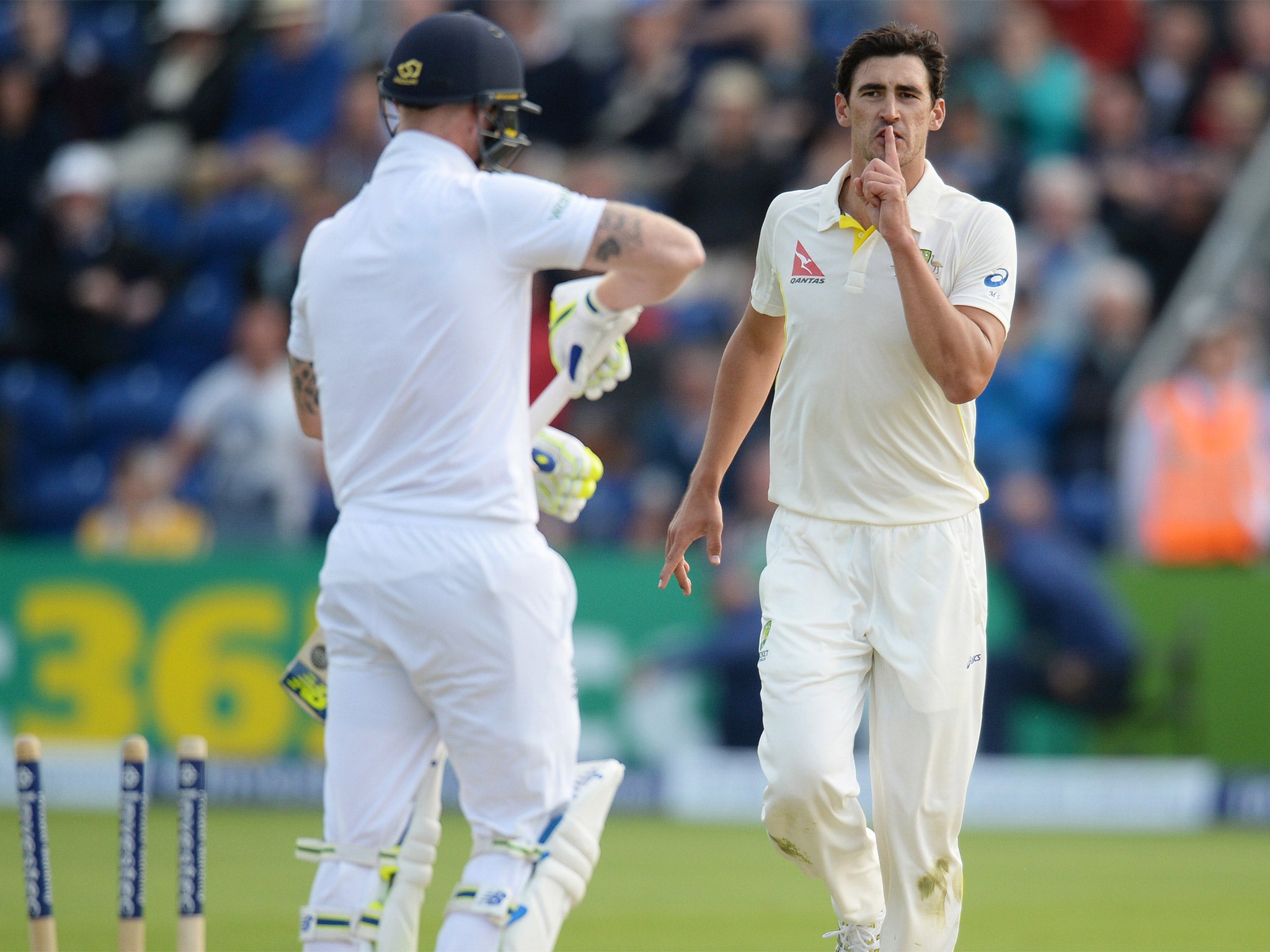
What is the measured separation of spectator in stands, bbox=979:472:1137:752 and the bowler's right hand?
5.39 m

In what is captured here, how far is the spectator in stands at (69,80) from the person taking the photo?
589 inches

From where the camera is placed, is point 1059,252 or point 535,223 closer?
point 535,223

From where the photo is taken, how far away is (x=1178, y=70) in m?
13.1

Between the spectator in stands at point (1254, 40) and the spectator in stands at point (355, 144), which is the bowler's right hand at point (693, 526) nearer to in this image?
the spectator in stands at point (355, 144)

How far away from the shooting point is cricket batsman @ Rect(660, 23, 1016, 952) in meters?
4.90

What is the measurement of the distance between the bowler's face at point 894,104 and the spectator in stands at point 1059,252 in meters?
7.02

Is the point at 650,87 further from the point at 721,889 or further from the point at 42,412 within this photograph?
the point at 721,889

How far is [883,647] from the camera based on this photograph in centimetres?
494

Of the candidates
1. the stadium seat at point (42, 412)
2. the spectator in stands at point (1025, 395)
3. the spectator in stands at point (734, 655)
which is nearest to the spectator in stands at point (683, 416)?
the spectator in stands at point (734, 655)

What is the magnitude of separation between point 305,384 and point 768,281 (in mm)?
1471

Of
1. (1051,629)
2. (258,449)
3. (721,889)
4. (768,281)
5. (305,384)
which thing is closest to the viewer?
(305,384)

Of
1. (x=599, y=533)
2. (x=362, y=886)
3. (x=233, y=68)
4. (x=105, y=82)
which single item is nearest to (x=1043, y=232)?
(x=599, y=533)

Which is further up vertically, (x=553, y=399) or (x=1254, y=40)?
(x=1254, y=40)

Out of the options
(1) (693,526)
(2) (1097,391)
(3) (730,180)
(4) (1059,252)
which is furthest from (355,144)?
(1) (693,526)
